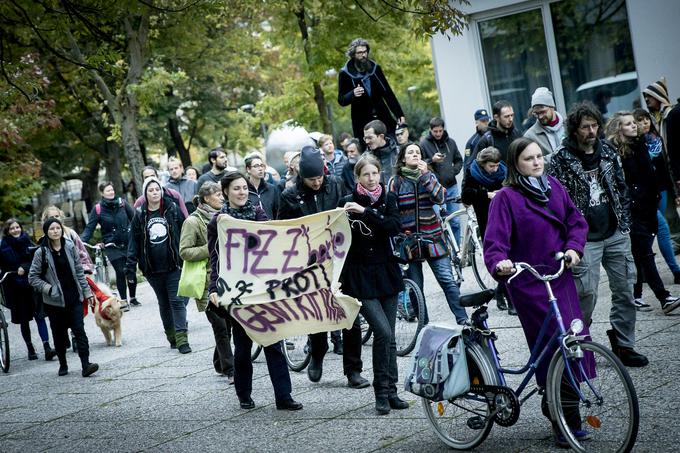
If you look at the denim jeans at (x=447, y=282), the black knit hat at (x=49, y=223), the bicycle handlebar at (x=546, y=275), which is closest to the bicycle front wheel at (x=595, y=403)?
the bicycle handlebar at (x=546, y=275)

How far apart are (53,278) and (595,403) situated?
7492 millimetres

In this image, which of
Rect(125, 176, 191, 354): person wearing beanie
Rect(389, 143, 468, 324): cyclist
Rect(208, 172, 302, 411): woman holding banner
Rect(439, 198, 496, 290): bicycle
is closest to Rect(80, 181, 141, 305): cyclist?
Rect(125, 176, 191, 354): person wearing beanie

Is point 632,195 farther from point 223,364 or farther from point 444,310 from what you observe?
point 223,364

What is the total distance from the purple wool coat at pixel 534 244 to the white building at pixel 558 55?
29.8 ft

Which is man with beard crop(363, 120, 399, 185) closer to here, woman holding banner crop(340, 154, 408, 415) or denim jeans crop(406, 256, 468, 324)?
denim jeans crop(406, 256, 468, 324)

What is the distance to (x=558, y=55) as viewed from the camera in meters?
16.2

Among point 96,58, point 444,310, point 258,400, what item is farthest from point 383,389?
point 96,58

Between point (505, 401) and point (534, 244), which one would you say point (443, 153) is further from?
point (505, 401)

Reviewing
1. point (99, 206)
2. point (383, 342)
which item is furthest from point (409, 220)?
point (99, 206)

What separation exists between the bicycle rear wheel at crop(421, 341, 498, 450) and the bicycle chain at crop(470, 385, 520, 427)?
0.04 m

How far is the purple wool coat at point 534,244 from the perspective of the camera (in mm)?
6074

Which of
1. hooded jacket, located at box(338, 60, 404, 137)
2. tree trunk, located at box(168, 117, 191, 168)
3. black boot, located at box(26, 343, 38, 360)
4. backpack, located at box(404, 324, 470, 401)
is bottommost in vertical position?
black boot, located at box(26, 343, 38, 360)

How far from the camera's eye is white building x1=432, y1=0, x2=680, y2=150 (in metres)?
14.8

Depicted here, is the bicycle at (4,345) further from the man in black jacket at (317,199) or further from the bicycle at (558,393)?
the bicycle at (558,393)
